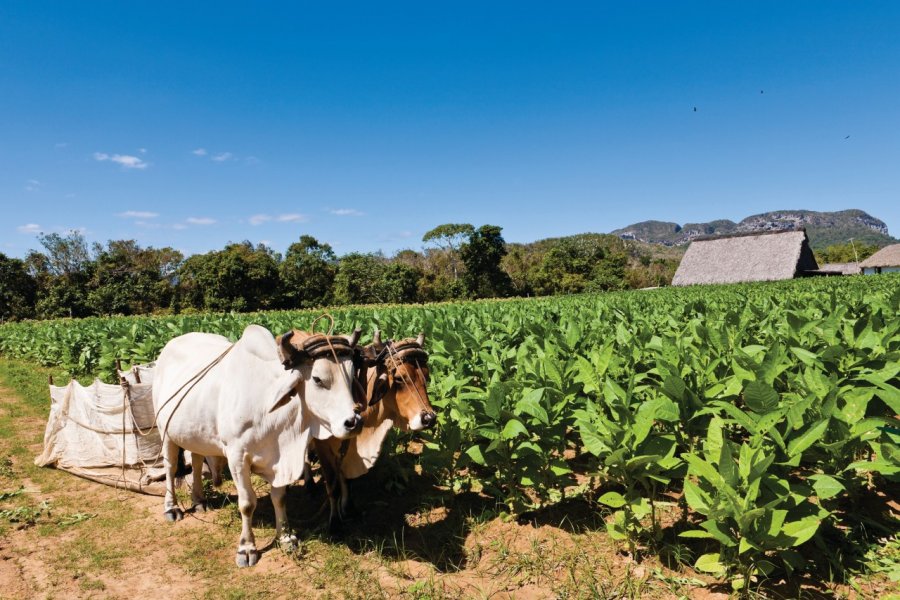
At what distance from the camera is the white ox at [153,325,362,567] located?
3586mm

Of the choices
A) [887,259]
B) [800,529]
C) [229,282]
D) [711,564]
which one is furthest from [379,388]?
[887,259]

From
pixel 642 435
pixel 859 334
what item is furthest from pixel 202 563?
pixel 859 334

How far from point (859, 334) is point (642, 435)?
300cm

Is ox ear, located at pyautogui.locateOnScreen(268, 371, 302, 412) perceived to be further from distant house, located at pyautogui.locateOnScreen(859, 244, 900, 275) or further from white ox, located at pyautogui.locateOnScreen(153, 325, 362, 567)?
distant house, located at pyautogui.locateOnScreen(859, 244, 900, 275)

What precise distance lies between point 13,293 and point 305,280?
29.6 m

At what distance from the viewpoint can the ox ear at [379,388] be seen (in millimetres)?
4051

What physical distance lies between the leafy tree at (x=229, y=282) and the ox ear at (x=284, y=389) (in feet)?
151

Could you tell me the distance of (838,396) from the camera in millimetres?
3178

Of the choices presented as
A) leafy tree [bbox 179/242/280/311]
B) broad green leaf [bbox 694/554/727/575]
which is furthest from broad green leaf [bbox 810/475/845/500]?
leafy tree [bbox 179/242/280/311]

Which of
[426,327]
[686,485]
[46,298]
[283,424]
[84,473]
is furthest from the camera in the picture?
A: [46,298]

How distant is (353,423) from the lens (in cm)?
338

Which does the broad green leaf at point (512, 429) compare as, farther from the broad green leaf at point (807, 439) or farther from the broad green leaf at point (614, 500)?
the broad green leaf at point (807, 439)

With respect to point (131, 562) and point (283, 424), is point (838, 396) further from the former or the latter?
point (131, 562)

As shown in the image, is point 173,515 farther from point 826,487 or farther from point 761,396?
point 826,487
